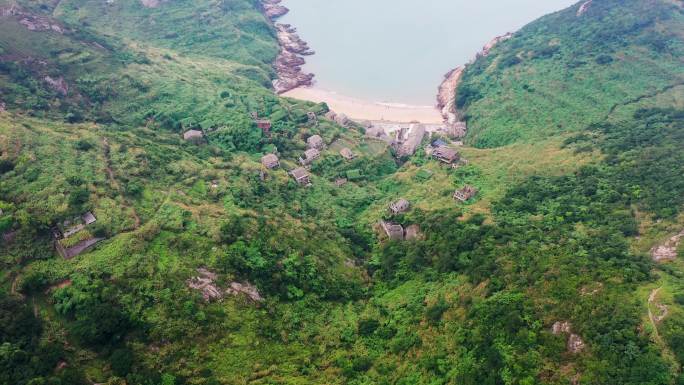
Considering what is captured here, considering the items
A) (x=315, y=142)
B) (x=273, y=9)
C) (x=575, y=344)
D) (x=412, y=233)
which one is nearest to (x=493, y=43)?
(x=315, y=142)

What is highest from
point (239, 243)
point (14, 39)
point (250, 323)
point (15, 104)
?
point (14, 39)

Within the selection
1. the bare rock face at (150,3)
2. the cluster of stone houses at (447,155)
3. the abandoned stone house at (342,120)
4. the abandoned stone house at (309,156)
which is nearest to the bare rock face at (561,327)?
the cluster of stone houses at (447,155)

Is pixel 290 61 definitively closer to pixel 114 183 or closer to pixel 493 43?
pixel 493 43

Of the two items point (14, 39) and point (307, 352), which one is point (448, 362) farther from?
point (14, 39)

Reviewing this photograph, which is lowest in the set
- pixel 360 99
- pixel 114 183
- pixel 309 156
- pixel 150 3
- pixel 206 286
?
pixel 206 286

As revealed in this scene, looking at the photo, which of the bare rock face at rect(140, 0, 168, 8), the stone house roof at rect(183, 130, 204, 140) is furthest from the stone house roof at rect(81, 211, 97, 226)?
the bare rock face at rect(140, 0, 168, 8)

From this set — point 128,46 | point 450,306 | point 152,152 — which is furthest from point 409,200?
point 128,46

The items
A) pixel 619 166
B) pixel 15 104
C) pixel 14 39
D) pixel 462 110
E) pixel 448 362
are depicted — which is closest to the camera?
pixel 448 362

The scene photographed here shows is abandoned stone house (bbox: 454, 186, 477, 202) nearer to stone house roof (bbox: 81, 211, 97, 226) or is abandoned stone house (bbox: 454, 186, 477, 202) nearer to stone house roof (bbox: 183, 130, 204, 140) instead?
stone house roof (bbox: 183, 130, 204, 140)
